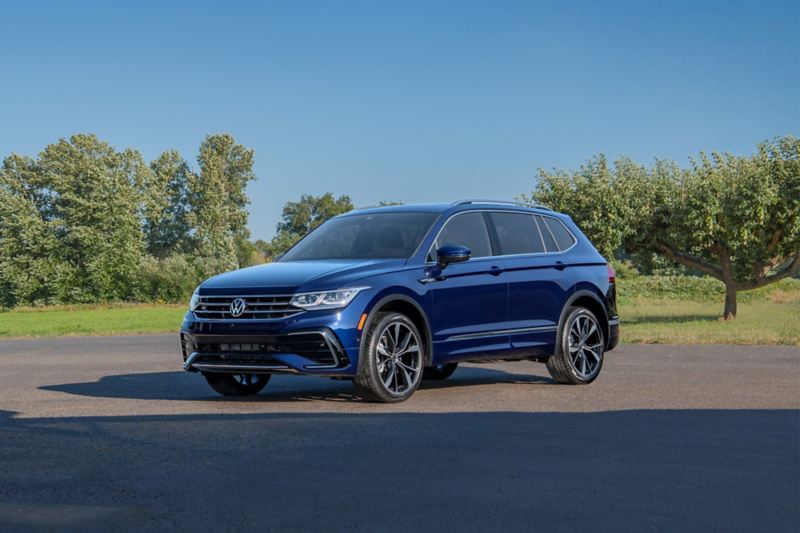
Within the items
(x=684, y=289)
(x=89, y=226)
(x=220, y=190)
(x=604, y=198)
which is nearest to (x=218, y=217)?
(x=220, y=190)

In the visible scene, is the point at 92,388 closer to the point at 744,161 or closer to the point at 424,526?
the point at 424,526

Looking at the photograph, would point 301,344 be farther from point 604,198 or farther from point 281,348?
point 604,198

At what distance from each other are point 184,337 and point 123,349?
10.9 metres

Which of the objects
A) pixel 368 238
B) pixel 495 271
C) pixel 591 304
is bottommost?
pixel 591 304

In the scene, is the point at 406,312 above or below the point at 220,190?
below

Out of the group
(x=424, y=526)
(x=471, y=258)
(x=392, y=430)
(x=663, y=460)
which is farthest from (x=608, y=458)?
(x=471, y=258)

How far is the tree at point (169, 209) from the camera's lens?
300ft

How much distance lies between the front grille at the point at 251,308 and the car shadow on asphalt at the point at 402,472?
3.23ft

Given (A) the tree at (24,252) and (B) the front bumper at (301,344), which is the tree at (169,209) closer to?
(A) the tree at (24,252)

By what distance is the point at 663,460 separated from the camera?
6.80m

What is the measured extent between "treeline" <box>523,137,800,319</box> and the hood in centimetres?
2892

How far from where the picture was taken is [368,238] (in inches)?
426

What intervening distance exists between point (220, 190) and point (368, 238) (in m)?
83.6

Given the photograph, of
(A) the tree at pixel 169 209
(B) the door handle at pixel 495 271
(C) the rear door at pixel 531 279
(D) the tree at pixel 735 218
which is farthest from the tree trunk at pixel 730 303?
(A) the tree at pixel 169 209
